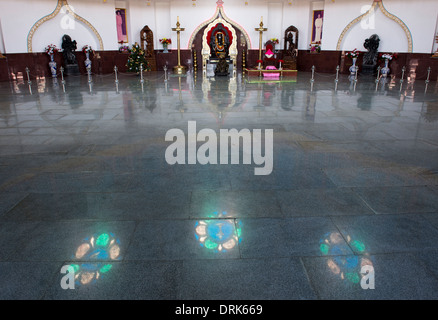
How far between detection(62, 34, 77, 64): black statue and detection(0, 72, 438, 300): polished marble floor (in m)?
10.8

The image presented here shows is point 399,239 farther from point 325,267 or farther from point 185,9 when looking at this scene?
point 185,9

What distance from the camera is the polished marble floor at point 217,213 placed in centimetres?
248

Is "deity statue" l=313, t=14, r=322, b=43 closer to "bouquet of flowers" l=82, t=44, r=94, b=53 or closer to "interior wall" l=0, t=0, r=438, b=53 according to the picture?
"interior wall" l=0, t=0, r=438, b=53

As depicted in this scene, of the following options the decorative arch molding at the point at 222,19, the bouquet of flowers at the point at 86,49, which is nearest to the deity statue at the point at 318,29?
the decorative arch molding at the point at 222,19

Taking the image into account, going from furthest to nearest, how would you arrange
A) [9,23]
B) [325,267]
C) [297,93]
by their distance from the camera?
[9,23] → [297,93] → [325,267]

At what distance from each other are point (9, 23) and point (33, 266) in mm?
15658

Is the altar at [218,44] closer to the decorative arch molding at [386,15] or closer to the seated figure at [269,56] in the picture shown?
the seated figure at [269,56]

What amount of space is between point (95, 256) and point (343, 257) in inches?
79.0

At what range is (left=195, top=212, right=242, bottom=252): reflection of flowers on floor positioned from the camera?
2.92 m

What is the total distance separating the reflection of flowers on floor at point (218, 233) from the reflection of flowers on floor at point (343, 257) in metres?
0.76

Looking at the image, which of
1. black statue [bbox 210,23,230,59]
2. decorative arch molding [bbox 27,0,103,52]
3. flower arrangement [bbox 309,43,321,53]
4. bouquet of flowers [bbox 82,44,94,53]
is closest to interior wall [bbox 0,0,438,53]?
decorative arch molding [bbox 27,0,103,52]

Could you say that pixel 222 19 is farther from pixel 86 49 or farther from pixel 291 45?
pixel 86 49
